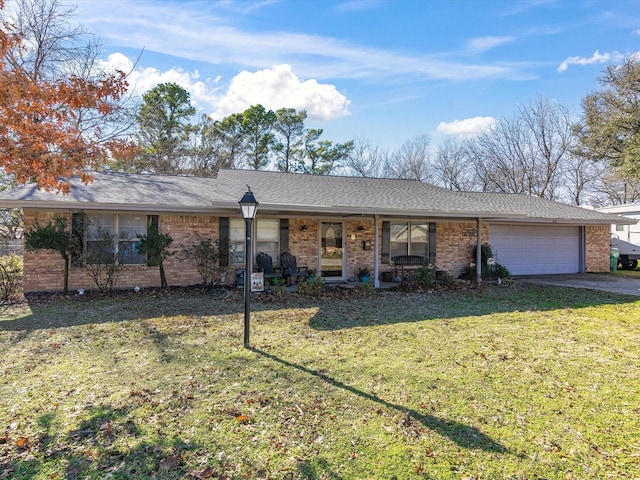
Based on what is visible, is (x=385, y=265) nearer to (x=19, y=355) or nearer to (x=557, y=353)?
(x=557, y=353)

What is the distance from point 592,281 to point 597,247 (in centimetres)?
368

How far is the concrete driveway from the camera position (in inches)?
435

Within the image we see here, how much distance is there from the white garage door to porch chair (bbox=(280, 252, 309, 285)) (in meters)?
7.47

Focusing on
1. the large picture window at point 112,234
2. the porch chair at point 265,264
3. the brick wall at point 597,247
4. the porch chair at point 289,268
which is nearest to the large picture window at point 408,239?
the porch chair at point 289,268

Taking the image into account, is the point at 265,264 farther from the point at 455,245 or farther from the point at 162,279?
the point at 455,245

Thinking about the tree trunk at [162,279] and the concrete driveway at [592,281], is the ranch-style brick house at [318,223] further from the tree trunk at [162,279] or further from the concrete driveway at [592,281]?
the concrete driveway at [592,281]

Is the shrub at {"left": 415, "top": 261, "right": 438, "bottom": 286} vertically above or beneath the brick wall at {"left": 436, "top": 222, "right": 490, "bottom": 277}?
beneath

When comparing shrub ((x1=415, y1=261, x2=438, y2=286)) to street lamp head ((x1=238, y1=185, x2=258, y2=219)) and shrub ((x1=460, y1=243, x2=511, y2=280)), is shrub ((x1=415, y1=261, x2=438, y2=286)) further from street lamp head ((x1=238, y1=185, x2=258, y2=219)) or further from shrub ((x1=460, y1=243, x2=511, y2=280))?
street lamp head ((x1=238, y1=185, x2=258, y2=219))

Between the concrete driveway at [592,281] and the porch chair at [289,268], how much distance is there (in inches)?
302

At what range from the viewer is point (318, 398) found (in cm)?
373

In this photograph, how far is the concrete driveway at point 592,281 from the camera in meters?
11.1

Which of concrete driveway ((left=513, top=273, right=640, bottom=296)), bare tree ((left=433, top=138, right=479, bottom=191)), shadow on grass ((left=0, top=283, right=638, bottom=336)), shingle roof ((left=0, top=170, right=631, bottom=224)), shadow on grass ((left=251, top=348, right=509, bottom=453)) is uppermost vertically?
bare tree ((left=433, top=138, right=479, bottom=191))

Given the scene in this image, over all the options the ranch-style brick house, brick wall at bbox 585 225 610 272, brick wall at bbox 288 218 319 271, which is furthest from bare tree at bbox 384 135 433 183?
brick wall at bbox 288 218 319 271

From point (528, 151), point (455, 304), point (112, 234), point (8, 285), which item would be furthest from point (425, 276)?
point (528, 151)
